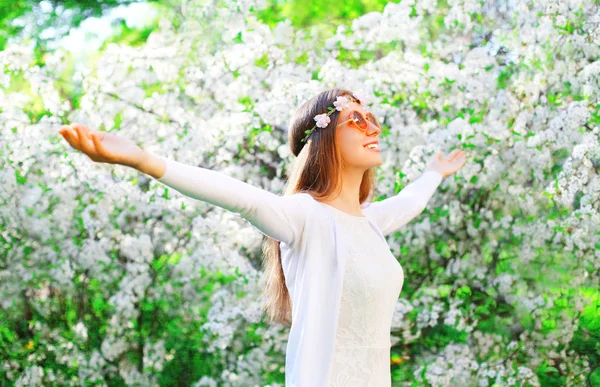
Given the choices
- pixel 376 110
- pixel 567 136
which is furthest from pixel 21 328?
pixel 567 136

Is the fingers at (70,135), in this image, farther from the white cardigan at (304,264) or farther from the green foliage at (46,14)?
the green foliage at (46,14)

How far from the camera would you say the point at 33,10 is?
289 inches

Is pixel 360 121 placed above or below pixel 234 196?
above

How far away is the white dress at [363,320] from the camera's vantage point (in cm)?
218

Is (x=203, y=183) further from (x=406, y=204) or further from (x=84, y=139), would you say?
(x=406, y=204)

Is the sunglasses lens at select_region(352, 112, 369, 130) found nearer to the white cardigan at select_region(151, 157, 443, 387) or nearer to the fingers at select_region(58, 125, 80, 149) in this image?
the white cardigan at select_region(151, 157, 443, 387)

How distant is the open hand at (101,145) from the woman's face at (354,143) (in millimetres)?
771

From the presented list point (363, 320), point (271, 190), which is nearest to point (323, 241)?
point (363, 320)

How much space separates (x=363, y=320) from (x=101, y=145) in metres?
0.91

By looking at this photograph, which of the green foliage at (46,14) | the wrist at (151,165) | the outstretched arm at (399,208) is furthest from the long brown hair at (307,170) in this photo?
the green foliage at (46,14)

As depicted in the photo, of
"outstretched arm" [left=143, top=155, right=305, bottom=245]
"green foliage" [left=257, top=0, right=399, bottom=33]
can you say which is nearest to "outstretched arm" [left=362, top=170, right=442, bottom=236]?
"outstretched arm" [left=143, top=155, right=305, bottom=245]

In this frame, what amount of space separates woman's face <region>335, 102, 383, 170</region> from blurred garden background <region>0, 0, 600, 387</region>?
1.71 metres

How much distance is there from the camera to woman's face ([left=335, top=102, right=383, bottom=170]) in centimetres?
237

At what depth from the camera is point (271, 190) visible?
15.4 ft
